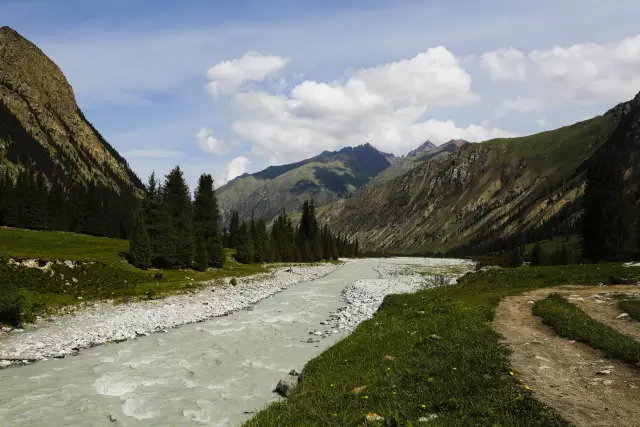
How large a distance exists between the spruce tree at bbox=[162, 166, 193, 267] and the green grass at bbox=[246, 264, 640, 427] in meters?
49.3

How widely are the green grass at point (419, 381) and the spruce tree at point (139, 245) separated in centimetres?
4654

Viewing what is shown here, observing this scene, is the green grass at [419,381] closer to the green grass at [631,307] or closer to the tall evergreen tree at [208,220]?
the green grass at [631,307]

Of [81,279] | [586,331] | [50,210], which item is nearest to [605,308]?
[586,331]

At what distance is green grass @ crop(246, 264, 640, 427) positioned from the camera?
10.2 meters

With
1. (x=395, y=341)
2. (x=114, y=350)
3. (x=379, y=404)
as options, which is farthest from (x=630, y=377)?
(x=114, y=350)

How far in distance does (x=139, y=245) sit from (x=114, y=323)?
30.9 metres

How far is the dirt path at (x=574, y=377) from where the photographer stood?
942 centimetres

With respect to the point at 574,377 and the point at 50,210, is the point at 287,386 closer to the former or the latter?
the point at 574,377

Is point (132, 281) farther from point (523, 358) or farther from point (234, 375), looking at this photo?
point (523, 358)

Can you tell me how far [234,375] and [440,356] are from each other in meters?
10.2

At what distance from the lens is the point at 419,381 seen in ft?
43.1

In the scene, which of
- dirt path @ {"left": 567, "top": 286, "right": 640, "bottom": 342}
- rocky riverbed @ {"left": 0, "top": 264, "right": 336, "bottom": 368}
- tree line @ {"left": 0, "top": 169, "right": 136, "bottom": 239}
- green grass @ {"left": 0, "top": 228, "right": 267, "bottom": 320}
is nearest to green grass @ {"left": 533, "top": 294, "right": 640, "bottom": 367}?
dirt path @ {"left": 567, "top": 286, "right": 640, "bottom": 342}

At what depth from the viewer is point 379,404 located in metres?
11.7

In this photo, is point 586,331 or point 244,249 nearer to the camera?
point 586,331
